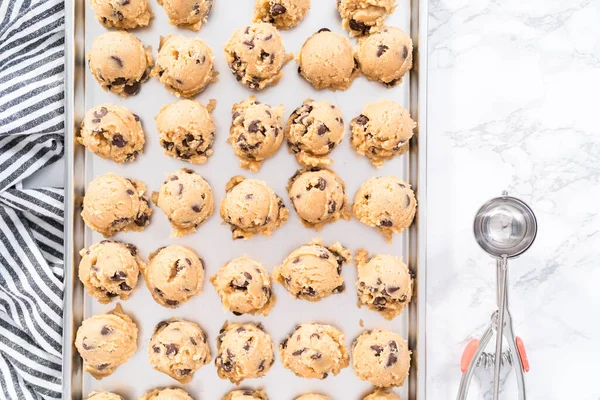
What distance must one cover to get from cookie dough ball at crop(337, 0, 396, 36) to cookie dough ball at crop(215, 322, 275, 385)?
2.03 ft

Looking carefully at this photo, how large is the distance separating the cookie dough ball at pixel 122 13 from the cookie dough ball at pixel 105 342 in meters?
0.57

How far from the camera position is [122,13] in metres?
1.05

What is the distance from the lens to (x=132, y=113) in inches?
42.9

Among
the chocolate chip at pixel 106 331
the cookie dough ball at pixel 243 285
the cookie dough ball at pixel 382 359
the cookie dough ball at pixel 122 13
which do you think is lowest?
the cookie dough ball at pixel 382 359

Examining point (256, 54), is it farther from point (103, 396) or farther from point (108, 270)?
point (103, 396)

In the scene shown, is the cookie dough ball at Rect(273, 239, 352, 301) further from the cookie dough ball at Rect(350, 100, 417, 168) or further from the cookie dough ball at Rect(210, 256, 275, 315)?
the cookie dough ball at Rect(350, 100, 417, 168)

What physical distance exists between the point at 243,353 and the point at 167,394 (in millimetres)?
167

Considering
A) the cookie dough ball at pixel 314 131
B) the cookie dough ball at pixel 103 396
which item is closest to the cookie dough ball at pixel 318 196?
the cookie dough ball at pixel 314 131

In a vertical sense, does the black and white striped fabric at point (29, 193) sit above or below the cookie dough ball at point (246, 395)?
above

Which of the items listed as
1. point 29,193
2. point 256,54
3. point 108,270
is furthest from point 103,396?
point 256,54

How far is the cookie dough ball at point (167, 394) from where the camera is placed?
1050 millimetres

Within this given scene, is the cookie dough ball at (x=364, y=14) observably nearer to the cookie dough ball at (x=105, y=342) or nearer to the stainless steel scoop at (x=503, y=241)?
the stainless steel scoop at (x=503, y=241)

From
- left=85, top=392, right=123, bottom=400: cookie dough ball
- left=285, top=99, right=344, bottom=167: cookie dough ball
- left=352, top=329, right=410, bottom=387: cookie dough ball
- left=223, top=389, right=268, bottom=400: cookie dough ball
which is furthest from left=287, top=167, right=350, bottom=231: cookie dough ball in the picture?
left=85, top=392, right=123, bottom=400: cookie dough ball

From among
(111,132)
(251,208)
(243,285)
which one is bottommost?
(243,285)
